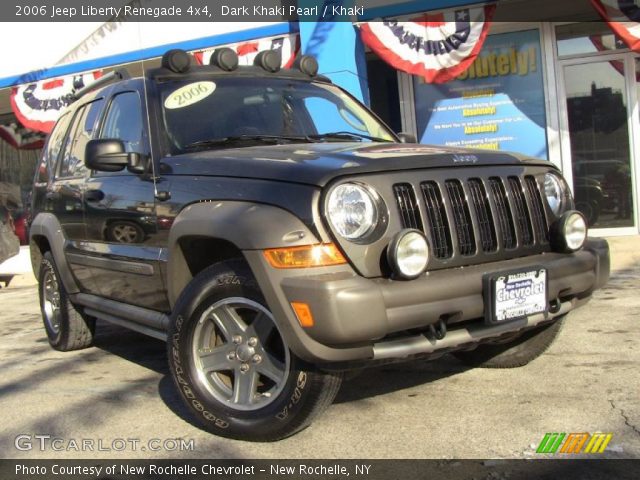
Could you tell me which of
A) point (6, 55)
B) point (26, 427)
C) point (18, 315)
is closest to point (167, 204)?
point (26, 427)

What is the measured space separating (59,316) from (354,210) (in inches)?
131

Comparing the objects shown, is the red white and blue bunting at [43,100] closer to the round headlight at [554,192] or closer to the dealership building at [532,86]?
the dealership building at [532,86]

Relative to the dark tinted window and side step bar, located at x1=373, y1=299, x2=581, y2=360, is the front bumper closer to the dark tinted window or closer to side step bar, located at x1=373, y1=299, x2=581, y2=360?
side step bar, located at x1=373, y1=299, x2=581, y2=360

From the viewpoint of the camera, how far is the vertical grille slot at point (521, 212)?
11.2 feet

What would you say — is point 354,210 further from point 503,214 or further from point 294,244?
point 503,214

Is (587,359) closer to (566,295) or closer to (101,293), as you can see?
(566,295)

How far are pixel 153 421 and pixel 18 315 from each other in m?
4.68

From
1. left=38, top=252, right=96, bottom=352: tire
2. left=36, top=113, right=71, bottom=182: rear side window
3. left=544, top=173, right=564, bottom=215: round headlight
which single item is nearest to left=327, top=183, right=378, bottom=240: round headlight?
left=544, top=173, right=564, bottom=215: round headlight

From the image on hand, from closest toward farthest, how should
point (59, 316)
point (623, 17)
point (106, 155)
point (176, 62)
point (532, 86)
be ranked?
1. point (106, 155)
2. point (176, 62)
3. point (59, 316)
4. point (623, 17)
5. point (532, 86)

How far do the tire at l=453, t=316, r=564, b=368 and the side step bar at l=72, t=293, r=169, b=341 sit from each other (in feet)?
6.18

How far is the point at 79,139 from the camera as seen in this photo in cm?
503

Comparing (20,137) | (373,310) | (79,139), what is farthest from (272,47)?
(20,137)

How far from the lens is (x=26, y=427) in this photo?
371cm

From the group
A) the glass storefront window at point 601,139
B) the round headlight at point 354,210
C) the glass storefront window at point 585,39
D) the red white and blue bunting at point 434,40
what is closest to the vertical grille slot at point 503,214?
the round headlight at point 354,210
